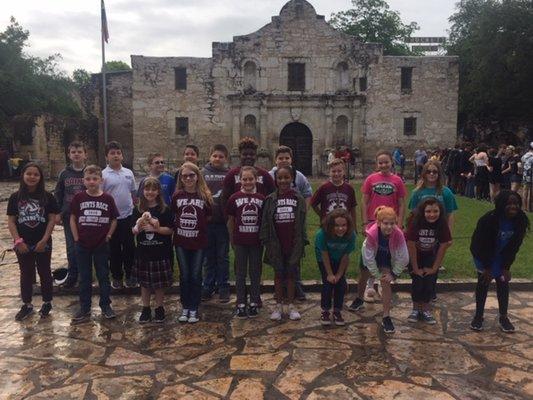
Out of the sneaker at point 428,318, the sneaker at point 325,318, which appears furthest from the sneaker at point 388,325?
the sneaker at point 325,318

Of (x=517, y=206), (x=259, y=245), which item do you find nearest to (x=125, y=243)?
(x=259, y=245)

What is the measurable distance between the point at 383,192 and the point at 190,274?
263cm

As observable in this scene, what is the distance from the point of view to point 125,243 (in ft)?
22.3

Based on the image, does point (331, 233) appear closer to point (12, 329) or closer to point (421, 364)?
point (421, 364)

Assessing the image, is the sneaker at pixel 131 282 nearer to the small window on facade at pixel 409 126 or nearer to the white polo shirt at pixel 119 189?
the white polo shirt at pixel 119 189

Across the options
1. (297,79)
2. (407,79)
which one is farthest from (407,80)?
(297,79)

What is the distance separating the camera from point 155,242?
5.75 m

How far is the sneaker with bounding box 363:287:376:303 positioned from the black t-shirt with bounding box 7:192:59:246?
4050mm

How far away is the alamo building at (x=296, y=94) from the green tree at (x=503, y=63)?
9.14 feet

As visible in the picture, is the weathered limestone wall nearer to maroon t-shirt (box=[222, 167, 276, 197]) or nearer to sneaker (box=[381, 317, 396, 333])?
maroon t-shirt (box=[222, 167, 276, 197])

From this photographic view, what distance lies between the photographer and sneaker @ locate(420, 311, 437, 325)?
18.9 ft

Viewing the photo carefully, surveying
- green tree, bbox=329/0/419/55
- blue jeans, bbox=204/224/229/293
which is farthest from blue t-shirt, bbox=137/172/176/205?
green tree, bbox=329/0/419/55

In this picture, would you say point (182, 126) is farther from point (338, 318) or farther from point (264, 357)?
point (264, 357)

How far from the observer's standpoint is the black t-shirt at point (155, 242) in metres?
5.73
